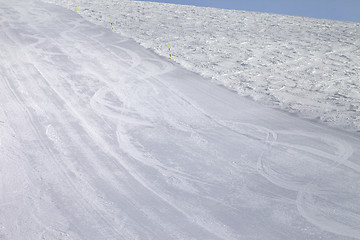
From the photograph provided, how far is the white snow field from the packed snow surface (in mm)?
711

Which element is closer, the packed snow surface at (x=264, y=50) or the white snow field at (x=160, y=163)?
the white snow field at (x=160, y=163)

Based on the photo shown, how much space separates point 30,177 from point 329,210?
12.3ft

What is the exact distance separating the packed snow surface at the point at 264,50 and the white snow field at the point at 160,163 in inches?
28.0

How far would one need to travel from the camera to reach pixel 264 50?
33.4ft

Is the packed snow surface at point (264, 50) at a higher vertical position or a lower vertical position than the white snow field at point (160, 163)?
higher

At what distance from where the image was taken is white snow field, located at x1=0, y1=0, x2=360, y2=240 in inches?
151

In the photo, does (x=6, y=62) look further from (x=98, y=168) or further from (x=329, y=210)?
(x=329, y=210)

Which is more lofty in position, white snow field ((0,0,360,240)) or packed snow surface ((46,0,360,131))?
packed snow surface ((46,0,360,131))

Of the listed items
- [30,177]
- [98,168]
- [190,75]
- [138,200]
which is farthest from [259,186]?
[190,75]

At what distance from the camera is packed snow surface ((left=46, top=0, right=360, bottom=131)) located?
6977 millimetres

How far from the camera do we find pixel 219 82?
7906 mm

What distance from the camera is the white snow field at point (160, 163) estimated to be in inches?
151

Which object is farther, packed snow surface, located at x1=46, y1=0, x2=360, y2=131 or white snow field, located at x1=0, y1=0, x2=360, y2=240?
packed snow surface, located at x1=46, y1=0, x2=360, y2=131

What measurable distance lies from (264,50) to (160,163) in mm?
6501
